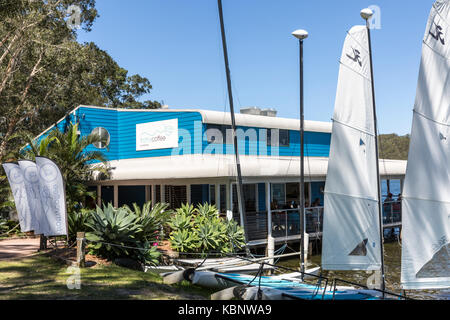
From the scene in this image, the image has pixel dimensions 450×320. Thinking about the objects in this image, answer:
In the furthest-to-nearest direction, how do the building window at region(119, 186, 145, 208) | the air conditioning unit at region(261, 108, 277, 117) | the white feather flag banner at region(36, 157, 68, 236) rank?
the air conditioning unit at region(261, 108, 277, 117) < the building window at region(119, 186, 145, 208) < the white feather flag banner at region(36, 157, 68, 236)

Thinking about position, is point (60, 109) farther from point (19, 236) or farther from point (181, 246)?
point (181, 246)

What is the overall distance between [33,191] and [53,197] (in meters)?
1.32

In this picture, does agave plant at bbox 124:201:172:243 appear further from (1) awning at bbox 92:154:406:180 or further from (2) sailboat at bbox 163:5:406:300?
(2) sailboat at bbox 163:5:406:300

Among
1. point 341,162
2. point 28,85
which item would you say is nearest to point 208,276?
point 341,162

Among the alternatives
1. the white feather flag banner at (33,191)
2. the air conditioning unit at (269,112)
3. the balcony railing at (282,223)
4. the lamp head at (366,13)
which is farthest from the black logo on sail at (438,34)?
the air conditioning unit at (269,112)

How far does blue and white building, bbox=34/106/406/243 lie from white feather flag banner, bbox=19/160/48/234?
6.23 meters

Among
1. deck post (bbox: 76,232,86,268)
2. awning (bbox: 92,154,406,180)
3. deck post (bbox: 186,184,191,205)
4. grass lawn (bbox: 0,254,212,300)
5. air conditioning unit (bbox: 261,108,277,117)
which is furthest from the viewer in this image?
air conditioning unit (bbox: 261,108,277,117)

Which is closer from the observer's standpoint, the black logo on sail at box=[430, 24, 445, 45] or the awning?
the black logo on sail at box=[430, 24, 445, 45]

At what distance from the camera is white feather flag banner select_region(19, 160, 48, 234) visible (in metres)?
11.8

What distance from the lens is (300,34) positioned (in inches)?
547

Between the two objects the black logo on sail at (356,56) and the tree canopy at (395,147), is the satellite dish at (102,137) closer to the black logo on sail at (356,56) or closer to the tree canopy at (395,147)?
the black logo on sail at (356,56)

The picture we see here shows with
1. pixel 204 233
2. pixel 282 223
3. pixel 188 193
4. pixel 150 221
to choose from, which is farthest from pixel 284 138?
pixel 150 221

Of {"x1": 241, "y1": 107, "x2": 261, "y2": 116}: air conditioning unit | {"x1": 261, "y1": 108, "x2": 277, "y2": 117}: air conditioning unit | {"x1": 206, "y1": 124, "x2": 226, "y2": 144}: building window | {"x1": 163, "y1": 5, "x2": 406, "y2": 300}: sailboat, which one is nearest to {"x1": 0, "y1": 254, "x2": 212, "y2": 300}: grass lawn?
{"x1": 163, "y1": 5, "x2": 406, "y2": 300}: sailboat

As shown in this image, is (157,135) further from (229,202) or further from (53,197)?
(53,197)
